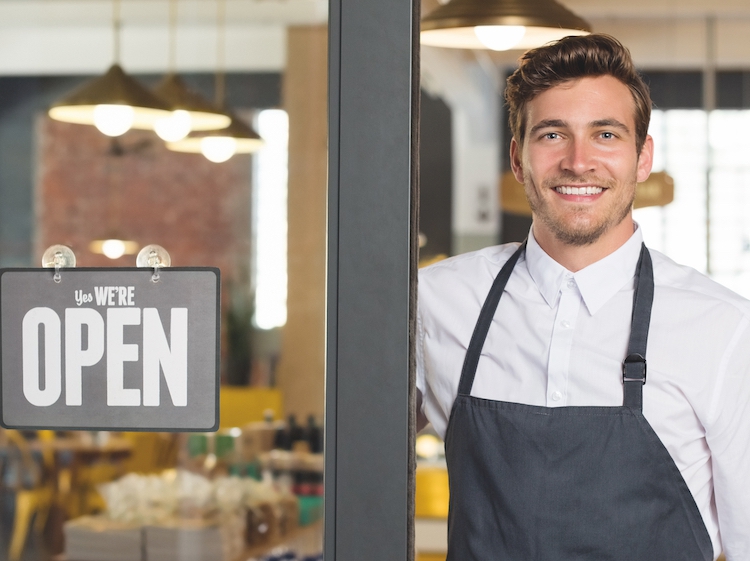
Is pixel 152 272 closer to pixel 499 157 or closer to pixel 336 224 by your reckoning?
pixel 336 224

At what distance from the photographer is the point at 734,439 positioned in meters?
1.30

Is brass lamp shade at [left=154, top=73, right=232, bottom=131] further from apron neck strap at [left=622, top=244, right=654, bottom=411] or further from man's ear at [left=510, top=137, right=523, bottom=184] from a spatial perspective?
apron neck strap at [left=622, top=244, right=654, bottom=411]

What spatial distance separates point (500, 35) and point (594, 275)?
0.70m

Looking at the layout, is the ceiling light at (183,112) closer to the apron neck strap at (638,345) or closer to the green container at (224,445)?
the apron neck strap at (638,345)

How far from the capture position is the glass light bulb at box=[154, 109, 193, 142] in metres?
2.95

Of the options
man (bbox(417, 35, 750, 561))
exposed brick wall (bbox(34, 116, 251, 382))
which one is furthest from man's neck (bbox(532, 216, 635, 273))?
exposed brick wall (bbox(34, 116, 251, 382))

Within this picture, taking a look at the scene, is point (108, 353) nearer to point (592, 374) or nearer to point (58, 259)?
point (58, 259)

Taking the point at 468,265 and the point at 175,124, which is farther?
the point at 175,124

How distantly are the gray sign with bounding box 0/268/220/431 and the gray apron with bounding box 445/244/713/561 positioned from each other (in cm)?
55

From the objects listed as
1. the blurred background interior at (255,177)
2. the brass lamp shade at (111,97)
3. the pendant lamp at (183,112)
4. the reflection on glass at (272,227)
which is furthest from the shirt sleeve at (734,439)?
the reflection on glass at (272,227)

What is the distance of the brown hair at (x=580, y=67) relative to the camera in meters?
1.35

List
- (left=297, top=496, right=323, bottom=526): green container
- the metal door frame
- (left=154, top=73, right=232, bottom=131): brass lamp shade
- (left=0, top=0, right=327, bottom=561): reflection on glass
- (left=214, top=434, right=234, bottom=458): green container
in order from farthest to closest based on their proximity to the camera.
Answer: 1. (left=0, top=0, right=327, bottom=561): reflection on glass
2. (left=214, top=434, right=234, bottom=458): green container
3. (left=297, top=496, right=323, bottom=526): green container
4. (left=154, top=73, right=232, bottom=131): brass lamp shade
5. the metal door frame

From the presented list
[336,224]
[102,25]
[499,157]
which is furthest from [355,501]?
[499,157]

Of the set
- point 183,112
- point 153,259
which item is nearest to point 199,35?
point 183,112
